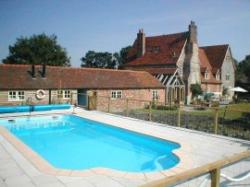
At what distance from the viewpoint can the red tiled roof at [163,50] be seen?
117ft

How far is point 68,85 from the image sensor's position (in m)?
23.8

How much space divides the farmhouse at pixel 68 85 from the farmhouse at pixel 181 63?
3.36m

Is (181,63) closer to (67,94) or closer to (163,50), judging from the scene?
(163,50)

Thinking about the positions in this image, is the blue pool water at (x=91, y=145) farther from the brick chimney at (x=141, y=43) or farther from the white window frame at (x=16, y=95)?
the brick chimney at (x=141, y=43)

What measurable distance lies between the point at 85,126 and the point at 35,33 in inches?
1568

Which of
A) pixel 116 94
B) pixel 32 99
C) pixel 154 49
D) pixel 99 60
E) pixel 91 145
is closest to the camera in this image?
pixel 91 145

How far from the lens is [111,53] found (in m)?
74.2

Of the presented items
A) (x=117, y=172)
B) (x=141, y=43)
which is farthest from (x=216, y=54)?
(x=117, y=172)

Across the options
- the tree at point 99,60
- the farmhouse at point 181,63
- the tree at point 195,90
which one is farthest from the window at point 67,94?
the tree at point 99,60

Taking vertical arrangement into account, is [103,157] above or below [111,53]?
below

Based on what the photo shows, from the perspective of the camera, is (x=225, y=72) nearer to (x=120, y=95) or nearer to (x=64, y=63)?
(x=120, y=95)

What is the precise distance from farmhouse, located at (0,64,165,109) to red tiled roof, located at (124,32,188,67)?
22.2ft

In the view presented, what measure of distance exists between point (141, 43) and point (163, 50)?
4103mm

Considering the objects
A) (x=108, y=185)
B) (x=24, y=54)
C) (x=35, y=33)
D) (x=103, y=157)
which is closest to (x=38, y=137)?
(x=103, y=157)
